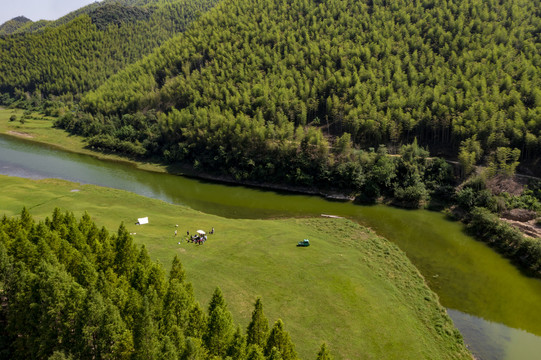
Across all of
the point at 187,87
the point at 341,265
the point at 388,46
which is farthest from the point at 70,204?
the point at 388,46

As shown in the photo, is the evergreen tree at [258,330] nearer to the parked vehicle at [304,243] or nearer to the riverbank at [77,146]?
the parked vehicle at [304,243]

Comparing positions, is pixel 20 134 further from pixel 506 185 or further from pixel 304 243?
pixel 506 185

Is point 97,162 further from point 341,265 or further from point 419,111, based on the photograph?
point 419,111

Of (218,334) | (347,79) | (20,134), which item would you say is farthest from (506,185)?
(20,134)

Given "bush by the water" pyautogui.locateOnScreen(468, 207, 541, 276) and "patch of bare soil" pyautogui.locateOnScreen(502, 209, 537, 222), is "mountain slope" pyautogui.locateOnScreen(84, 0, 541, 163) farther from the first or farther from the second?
"bush by the water" pyautogui.locateOnScreen(468, 207, 541, 276)

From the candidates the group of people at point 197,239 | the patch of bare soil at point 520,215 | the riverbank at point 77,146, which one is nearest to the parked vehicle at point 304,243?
the group of people at point 197,239

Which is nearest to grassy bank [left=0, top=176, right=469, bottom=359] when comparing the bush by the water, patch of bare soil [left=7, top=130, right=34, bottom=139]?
the bush by the water
